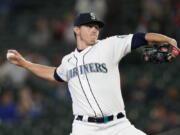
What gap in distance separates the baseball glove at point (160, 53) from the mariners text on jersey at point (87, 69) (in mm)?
383

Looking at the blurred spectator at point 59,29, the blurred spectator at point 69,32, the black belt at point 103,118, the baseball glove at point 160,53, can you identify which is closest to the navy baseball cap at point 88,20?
the baseball glove at point 160,53

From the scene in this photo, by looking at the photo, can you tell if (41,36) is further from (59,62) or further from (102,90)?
(102,90)

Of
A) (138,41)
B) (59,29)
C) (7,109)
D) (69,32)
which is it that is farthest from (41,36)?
(138,41)

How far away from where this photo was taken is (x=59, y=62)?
36.3 feet

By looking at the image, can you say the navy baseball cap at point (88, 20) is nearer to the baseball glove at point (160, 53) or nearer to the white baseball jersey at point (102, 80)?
the white baseball jersey at point (102, 80)

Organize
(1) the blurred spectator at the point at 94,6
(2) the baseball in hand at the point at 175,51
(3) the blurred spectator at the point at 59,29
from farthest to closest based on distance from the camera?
(3) the blurred spectator at the point at 59,29 < (1) the blurred spectator at the point at 94,6 < (2) the baseball in hand at the point at 175,51

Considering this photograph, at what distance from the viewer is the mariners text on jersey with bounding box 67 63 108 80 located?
5164 mm

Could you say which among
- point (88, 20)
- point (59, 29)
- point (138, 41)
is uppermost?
point (59, 29)

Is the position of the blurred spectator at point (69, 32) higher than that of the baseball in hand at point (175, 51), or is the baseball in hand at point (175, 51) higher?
the blurred spectator at point (69, 32)

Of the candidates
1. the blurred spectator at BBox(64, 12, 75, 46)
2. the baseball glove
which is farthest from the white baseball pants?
the blurred spectator at BBox(64, 12, 75, 46)

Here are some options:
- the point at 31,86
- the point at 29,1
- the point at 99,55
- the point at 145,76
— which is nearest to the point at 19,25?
the point at 29,1

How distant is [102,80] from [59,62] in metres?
5.96

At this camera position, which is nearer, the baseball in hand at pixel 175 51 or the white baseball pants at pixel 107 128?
the baseball in hand at pixel 175 51

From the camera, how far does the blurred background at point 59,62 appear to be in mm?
9234
